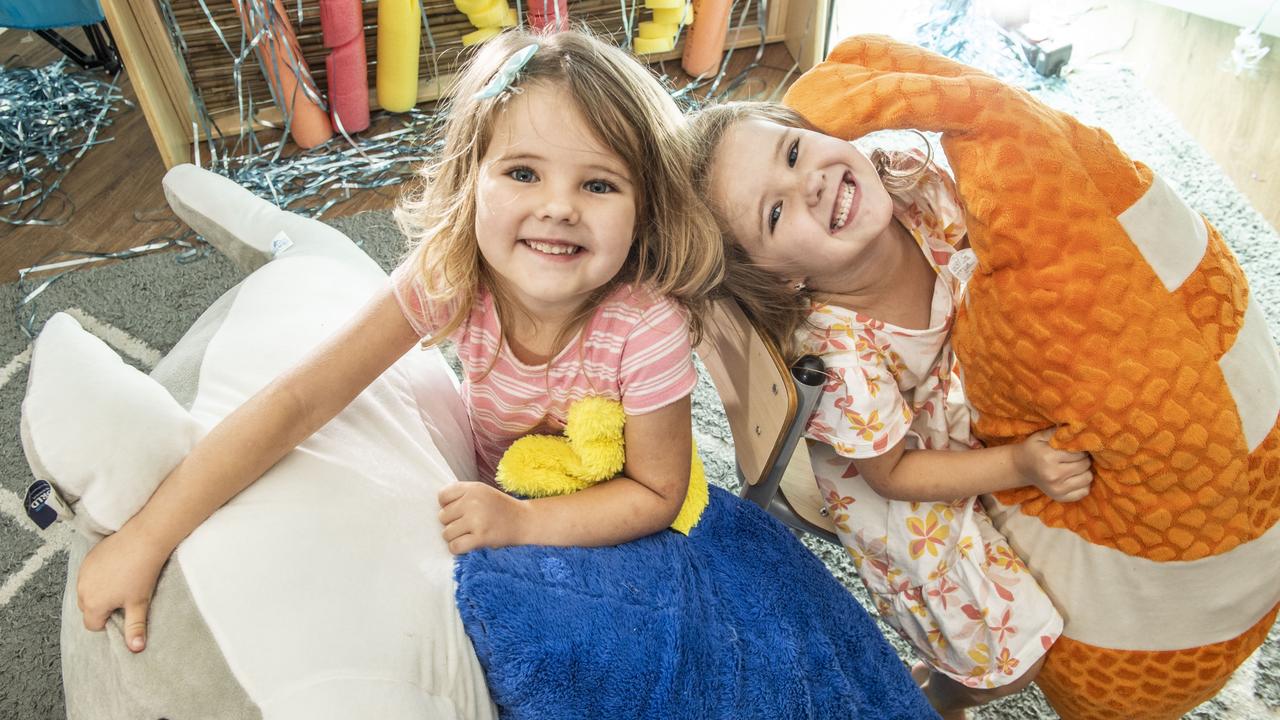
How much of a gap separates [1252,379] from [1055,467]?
194 mm

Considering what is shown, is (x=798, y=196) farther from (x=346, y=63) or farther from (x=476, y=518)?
(x=346, y=63)

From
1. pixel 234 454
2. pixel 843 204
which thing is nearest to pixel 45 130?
pixel 234 454

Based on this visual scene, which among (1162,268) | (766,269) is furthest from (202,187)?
(1162,268)

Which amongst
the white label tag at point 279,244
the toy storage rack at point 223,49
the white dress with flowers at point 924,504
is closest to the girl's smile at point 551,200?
the white dress with flowers at point 924,504

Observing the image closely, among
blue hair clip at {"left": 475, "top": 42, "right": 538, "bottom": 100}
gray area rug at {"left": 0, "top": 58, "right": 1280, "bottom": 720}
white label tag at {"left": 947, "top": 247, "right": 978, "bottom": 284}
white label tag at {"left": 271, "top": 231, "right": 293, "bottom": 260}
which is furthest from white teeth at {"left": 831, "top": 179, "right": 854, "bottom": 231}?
white label tag at {"left": 271, "top": 231, "right": 293, "bottom": 260}

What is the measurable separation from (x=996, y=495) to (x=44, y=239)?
1.83 meters

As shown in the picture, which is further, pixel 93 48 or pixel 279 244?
pixel 93 48

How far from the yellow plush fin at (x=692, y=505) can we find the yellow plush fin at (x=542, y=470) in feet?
0.34

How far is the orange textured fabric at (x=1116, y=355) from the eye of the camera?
2.61 ft

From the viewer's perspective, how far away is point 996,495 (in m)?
0.97

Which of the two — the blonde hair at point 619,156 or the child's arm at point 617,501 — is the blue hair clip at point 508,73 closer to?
the blonde hair at point 619,156

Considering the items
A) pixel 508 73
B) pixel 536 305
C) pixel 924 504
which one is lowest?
pixel 924 504

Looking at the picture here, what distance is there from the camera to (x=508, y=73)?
0.81m

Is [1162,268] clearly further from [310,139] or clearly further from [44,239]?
[44,239]
